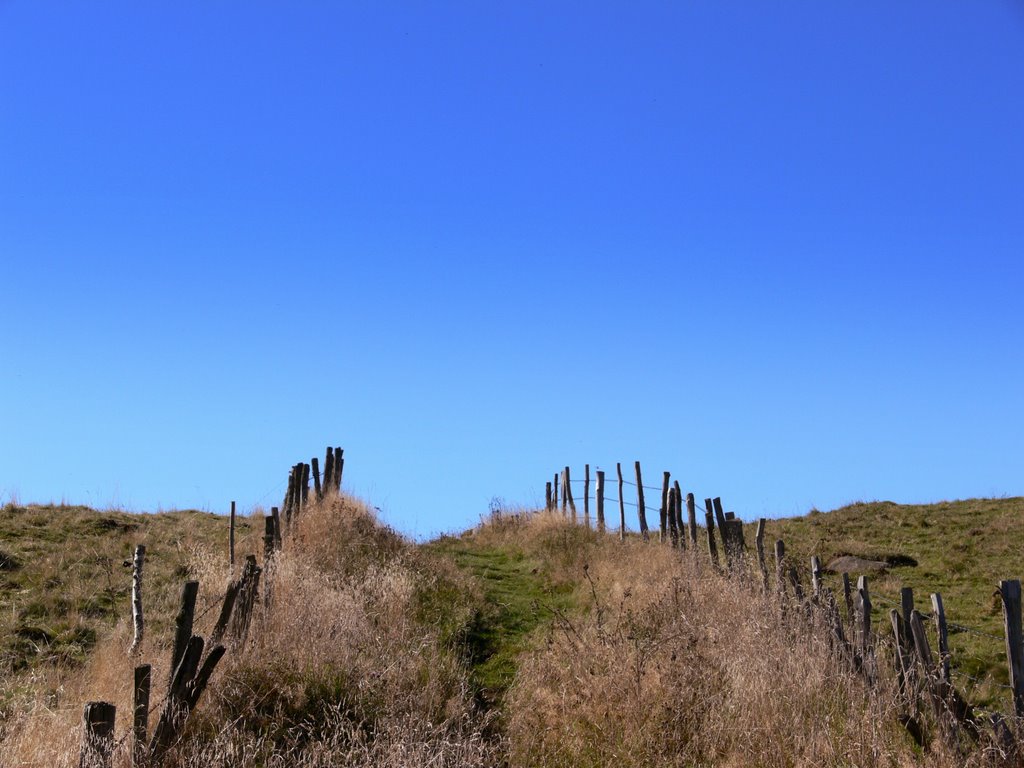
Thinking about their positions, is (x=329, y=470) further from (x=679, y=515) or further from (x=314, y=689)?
(x=314, y=689)

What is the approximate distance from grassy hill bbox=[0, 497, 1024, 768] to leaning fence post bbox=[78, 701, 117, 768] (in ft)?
0.87

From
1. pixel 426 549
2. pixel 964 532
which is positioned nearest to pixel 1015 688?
pixel 426 549

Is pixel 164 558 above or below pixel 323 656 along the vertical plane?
above

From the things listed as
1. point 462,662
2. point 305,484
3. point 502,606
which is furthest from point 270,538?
point 305,484

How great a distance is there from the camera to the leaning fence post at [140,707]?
24.6ft

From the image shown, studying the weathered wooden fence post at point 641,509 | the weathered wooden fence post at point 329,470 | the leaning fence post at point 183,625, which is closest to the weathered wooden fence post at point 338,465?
the weathered wooden fence post at point 329,470

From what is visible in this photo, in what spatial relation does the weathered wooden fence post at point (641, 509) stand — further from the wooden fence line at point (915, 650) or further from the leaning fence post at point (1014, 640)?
the leaning fence post at point (1014, 640)

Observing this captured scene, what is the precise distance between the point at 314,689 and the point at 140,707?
6.80 feet

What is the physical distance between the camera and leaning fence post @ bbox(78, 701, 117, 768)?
6.95m

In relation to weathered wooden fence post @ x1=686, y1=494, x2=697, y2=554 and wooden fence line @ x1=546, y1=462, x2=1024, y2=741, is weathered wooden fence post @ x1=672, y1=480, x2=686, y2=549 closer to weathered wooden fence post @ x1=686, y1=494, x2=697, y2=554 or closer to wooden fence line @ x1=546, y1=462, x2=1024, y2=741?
weathered wooden fence post @ x1=686, y1=494, x2=697, y2=554

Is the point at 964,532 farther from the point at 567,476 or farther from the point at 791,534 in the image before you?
the point at 567,476

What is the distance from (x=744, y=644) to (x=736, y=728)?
146 centimetres

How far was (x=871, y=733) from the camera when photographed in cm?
791

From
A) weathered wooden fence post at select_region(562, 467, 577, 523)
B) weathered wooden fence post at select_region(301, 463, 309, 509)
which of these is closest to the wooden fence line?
weathered wooden fence post at select_region(301, 463, 309, 509)
